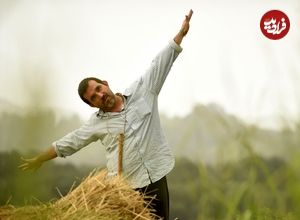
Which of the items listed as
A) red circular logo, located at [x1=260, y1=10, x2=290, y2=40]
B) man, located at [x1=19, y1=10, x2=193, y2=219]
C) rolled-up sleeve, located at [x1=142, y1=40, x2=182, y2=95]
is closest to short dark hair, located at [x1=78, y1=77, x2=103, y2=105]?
man, located at [x1=19, y1=10, x2=193, y2=219]

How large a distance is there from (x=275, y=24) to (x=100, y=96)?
2.60 feet

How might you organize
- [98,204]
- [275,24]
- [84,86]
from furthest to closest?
1. [84,86]
2. [275,24]
3. [98,204]

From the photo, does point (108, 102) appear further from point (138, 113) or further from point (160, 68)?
point (160, 68)

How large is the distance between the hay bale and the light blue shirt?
1.08 feet

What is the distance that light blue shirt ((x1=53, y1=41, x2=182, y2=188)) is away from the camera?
6.60 ft

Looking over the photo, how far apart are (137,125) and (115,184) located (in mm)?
484

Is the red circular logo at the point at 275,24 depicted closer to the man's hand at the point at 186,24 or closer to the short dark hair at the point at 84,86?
the man's hand at the point at 186,24

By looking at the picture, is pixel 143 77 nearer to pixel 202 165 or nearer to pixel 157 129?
pixel 157 129

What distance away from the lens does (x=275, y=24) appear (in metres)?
2.00

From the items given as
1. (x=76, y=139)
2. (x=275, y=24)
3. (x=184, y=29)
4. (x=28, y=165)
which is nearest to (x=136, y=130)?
(x=76, y=139)

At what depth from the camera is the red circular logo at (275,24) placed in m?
1.94

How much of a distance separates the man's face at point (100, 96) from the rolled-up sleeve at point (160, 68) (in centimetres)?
18

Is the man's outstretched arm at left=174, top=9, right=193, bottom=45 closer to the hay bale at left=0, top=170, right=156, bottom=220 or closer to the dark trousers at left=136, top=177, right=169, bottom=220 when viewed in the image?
the dark trousers at left=136, top=177, right=169, bottom=220

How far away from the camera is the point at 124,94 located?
2090 mm
